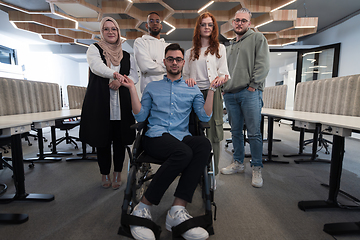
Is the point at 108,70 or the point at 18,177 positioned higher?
the point at 108,70

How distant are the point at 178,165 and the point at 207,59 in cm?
95

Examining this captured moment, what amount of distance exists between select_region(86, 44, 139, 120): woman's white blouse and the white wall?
613cm

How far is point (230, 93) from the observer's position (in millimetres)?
2119

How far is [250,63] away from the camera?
1944 millimetres

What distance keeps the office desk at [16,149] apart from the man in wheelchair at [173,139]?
773 millimetres

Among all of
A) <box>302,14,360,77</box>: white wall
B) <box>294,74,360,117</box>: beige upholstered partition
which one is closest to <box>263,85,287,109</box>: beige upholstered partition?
<box>294,74,360,117</box>: beige upholstered partition

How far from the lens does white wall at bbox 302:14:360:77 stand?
5.07m

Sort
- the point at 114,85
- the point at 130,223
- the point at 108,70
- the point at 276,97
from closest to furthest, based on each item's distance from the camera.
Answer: the point at 130,223 → the point at 108,70 → the point at 114,85 → the point at 276,97

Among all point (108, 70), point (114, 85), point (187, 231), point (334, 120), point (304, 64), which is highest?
point (304, 64)

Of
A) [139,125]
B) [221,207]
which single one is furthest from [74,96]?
[221,207]

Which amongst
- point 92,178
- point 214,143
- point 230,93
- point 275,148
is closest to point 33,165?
point 92,178

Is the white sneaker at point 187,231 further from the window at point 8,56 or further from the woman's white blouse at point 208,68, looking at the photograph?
the window at point 8,56

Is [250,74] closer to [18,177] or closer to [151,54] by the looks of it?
[151,54]

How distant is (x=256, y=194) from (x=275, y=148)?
202cm
